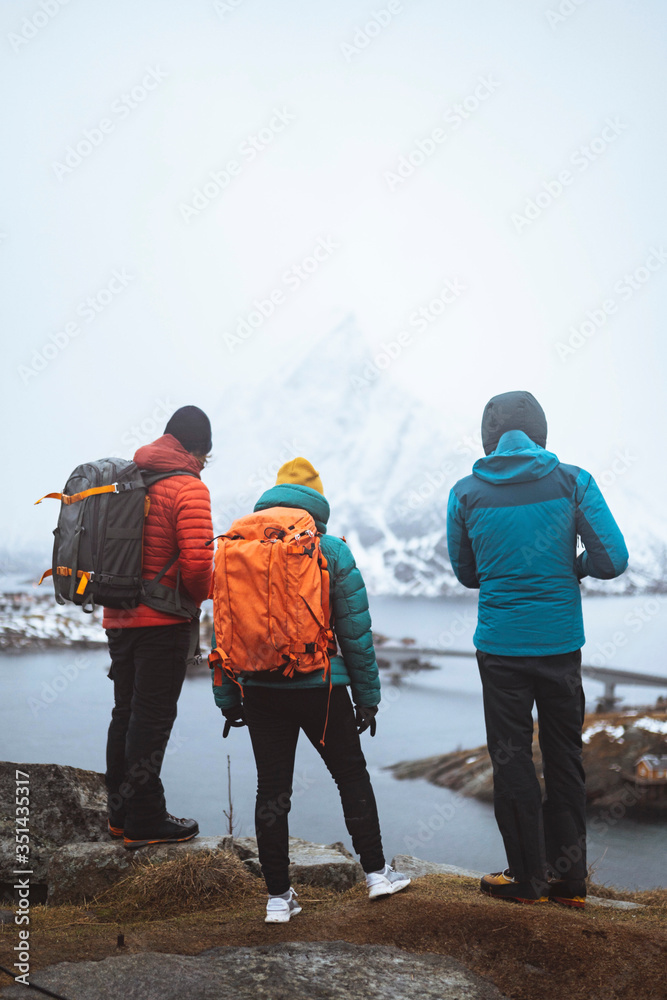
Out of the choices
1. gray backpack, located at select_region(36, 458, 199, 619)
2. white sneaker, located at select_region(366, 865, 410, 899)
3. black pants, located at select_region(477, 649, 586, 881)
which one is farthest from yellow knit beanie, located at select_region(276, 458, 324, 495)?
white sneaker, located at select_region(366, 865, 410, 899)

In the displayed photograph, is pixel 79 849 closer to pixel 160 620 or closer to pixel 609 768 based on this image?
pixel 160 620

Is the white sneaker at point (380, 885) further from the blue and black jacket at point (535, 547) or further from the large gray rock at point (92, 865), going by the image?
the large gray rock at point (92, 865)

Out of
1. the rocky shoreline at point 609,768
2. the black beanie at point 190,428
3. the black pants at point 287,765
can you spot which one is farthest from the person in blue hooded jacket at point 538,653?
the rocky shoreline at point 609,768

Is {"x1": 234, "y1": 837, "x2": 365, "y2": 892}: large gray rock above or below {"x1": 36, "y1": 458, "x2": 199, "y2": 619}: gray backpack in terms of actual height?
below

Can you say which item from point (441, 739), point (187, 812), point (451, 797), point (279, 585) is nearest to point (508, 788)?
point (279, 585)

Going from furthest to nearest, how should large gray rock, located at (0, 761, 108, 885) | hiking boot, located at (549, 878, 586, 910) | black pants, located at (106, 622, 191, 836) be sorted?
1. large gray rock, located at (0, 761, 108, 885)
2. black pants, located at (106, 622, 191, 836)
3. hiking boot, located at (549, 878, 586, 910)

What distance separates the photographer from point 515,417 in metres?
3.36

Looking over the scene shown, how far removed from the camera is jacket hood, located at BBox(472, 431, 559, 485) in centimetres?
316

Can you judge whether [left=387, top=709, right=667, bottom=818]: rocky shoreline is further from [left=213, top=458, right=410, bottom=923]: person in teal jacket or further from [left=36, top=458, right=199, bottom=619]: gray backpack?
[left=36, top=458, right=199, bottom=619]: gray backpack

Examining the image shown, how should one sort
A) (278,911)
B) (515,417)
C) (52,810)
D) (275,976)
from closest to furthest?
(275,976) < (278,911) < (515,417) < (52,810)

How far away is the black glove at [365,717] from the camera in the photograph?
2951 mm

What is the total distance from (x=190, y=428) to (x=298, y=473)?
3.16 ft

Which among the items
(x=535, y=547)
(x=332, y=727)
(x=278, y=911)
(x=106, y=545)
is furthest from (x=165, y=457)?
(x=278, y=911)

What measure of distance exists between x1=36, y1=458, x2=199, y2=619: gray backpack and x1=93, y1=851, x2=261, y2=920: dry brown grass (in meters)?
1.34
